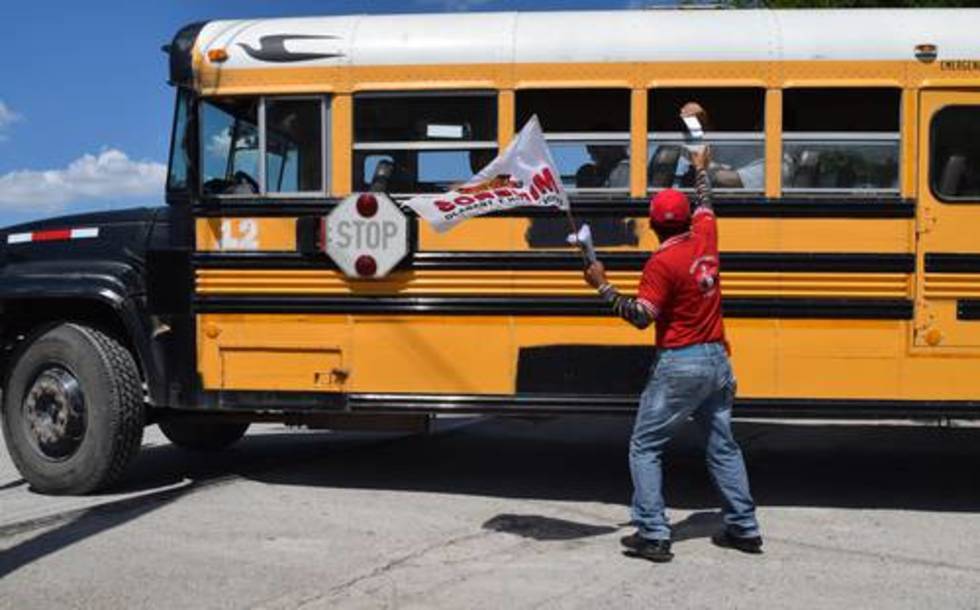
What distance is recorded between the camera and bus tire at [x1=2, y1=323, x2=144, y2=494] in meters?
6.39

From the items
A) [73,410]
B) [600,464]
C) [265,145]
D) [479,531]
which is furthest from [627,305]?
[73,410]

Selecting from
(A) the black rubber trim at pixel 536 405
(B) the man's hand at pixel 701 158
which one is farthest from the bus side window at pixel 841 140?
(A) the black rubber trim at pixel 536 405

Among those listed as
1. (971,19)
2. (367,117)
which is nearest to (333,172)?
(367,117)

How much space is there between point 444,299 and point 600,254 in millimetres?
886

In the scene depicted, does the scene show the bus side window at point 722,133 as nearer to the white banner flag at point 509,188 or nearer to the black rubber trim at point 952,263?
the white banner flag at point 509,188

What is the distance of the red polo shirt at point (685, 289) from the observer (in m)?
5.02

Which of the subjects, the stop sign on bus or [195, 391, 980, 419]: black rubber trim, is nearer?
[195, 391, 980, 419]: black rubber trim

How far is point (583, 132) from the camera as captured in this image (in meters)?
5.91

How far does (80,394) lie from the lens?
6488 mm

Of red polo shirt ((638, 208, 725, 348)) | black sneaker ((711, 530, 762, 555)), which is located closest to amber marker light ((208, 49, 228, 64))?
red polo shirt ((638, 208, 725, 348))

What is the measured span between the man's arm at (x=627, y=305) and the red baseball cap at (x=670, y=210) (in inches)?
14.6

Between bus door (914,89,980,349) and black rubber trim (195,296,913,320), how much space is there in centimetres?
22

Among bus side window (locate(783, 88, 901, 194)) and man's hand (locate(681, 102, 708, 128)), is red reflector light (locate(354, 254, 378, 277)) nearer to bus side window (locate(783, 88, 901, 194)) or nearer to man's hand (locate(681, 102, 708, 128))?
man's hand (locate(681, 102, 708, 128))

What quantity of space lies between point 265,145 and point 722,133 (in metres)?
2.52
